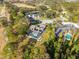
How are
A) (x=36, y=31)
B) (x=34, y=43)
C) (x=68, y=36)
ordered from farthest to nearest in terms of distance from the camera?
(x=36, y=31)
(x=68, y=36)
(x=34, y=43)

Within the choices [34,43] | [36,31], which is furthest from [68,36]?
[36,31]

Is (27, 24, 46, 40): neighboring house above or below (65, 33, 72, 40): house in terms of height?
below

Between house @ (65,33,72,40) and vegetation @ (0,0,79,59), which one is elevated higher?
house @ (65,33,72,40)

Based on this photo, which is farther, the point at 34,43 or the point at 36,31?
the point at 36,31

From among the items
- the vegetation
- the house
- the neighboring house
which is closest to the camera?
the vegetation

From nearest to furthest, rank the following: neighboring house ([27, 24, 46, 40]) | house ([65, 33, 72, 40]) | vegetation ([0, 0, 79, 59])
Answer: vegetation ([0, 0, 79, 59]) < house ([65, 33, 72, 40]) < neighboring house ([27, 24, 46, 40])

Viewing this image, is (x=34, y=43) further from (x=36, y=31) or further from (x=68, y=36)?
(x=68, y=36)

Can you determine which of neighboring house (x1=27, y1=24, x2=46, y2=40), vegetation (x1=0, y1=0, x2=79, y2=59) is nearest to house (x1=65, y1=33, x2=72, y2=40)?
vegetation (x1=0, y1=0, x2=79, y2=59)

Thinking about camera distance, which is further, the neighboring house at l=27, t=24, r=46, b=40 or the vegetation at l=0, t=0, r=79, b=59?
the neighboring house at l=27, t=24, r=46, b=40

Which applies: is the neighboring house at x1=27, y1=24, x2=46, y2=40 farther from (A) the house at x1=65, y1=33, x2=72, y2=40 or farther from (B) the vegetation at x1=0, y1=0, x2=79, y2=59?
(A) the house at x1=65, y1=33, x2=72, y2=40

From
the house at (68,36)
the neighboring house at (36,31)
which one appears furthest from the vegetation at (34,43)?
the neighboring house at (36,31)
